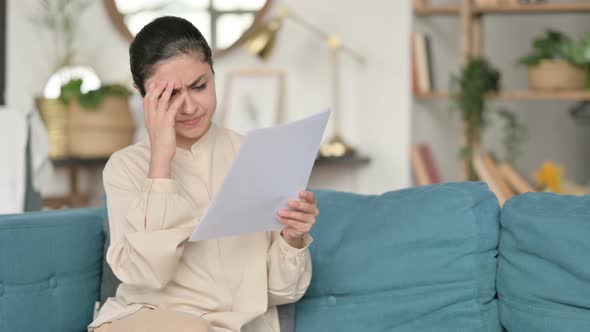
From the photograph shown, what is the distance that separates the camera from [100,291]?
7.60ft

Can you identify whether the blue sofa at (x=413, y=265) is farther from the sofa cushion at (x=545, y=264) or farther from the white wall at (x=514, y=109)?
the white wall at (x=514, y=109)

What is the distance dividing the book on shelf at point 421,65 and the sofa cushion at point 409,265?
2791mm

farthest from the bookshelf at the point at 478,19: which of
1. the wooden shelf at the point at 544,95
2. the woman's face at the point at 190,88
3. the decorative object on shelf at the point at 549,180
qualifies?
the woman's face at the point at 190,88

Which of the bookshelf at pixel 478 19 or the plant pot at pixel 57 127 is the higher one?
the bookshelf at pixel 478 19

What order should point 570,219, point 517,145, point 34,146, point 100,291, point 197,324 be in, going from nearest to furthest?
1. point 197,324
2. point 570,219
3. point 100,291
4. point 34,146
5. point 517,145

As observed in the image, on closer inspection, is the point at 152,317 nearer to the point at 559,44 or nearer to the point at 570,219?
the point at 570,219

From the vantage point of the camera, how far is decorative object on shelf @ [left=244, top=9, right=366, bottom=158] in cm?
482

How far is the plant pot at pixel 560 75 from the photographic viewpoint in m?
4.59

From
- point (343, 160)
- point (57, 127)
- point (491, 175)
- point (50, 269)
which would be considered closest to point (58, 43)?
point (57, 127)

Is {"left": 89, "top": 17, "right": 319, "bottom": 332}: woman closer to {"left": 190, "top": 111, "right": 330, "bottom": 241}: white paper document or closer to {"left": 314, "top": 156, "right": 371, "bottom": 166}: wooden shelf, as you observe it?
{"left": 190, "top": 111, "right": 330, "bottom": 241}: white paper document

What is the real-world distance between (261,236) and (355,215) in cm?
30

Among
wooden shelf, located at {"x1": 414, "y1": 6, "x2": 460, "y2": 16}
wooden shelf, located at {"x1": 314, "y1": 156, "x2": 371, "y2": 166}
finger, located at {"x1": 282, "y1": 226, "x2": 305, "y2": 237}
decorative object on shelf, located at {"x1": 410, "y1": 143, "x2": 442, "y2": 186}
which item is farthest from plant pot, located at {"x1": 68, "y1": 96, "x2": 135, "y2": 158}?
finger, located at {"x1": 282, "y1": 226, "x2": 305, "y2": 237}

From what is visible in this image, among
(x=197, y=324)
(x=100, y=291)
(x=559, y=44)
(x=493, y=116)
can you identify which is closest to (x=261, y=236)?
(x=197, y=324)

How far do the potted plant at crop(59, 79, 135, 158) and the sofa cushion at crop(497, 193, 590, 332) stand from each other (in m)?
2.93
